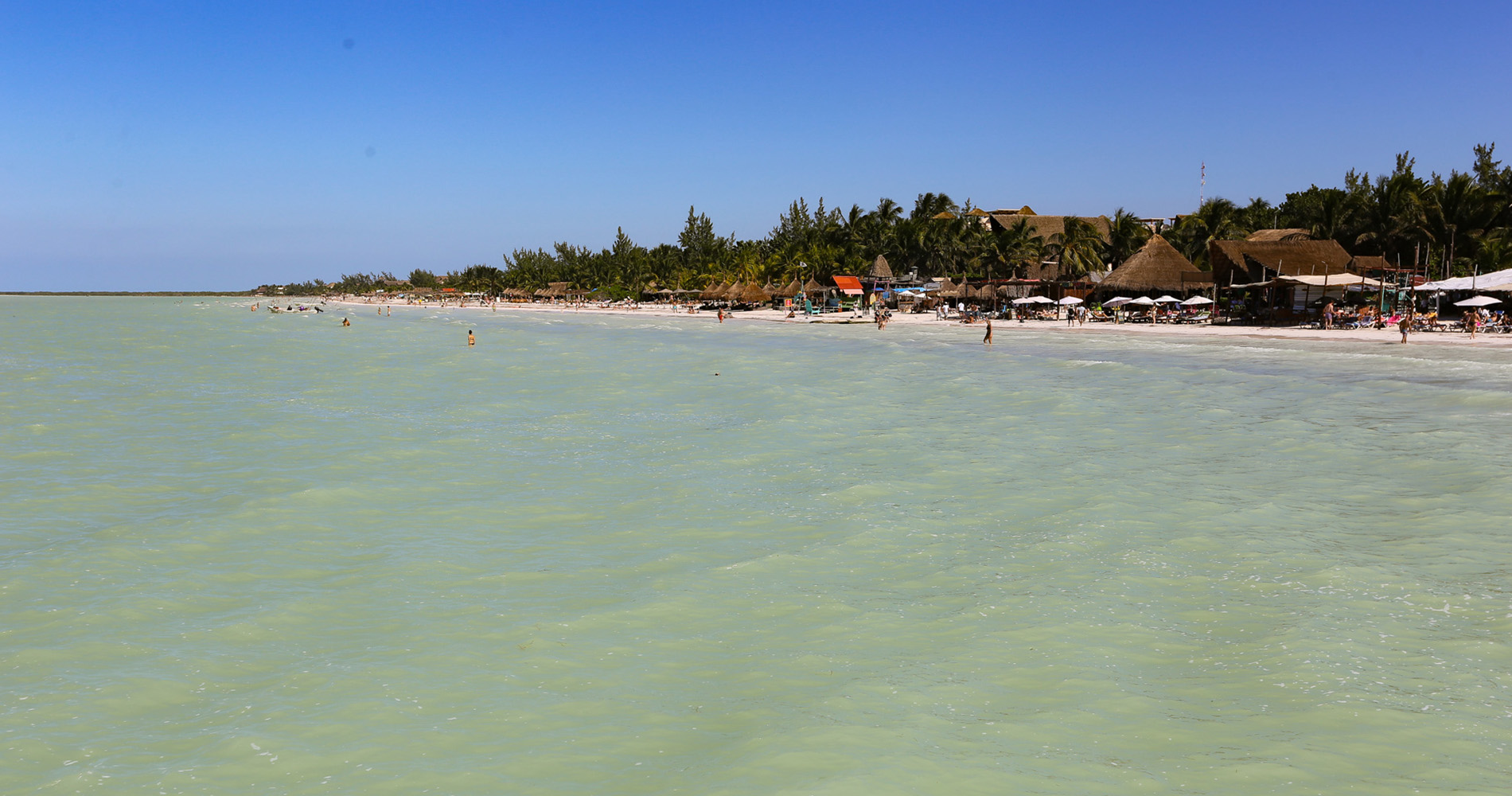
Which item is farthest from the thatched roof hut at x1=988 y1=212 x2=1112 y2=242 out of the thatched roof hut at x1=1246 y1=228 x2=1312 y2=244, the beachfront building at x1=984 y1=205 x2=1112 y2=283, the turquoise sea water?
the turquoise sea water

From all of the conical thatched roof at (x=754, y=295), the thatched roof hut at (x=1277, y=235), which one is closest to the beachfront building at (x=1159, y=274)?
the thatched roof hut at (x=1277, y=235)

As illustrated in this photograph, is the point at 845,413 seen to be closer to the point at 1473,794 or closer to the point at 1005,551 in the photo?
the point at 1005,551

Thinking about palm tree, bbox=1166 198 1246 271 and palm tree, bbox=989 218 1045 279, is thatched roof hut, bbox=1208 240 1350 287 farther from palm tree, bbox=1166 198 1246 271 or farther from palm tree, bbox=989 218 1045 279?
palm tree, bbox=989 218 1045 279

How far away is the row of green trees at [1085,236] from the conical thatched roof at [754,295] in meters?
3.79

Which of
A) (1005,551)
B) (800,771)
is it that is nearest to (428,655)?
(800,771)

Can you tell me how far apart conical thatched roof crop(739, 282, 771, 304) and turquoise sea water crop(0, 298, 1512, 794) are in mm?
58870

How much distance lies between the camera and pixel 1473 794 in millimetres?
4020

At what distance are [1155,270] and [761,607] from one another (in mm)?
48356

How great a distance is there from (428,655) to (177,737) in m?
1.39

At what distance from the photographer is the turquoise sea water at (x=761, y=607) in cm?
445

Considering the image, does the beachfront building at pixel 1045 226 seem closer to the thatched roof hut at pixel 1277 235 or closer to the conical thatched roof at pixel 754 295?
the thatched roof hut at pixel 1277 235

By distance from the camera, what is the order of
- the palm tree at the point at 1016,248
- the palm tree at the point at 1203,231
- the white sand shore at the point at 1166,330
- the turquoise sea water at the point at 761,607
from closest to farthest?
1. the turquoise sea water at the point at 761,607
2. the white sand shore at the point at 1166,330
3. the palm tree at the point at 1203,231
4. the palm tree at the point at 1016,248

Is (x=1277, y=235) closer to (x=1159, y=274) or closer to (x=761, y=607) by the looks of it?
(x=1159, y=274)

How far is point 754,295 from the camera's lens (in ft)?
243
